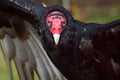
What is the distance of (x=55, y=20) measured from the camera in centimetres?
640

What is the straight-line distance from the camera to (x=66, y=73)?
6527 millimetres

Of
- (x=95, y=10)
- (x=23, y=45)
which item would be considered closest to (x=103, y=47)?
(x=23, y=45)

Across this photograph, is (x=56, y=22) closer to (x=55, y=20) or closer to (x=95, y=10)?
(x=55, y=20)

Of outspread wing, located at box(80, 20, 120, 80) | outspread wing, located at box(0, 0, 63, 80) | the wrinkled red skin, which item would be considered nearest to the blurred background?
outspread wing, located at box(0, 0, 63, 80)

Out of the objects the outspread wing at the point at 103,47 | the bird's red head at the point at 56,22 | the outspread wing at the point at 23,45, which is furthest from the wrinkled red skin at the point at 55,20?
the outspread wing at the point at 23,45

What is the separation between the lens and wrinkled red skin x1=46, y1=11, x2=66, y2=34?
20.8ft

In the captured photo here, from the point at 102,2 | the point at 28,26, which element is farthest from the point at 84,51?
the point at 102,2

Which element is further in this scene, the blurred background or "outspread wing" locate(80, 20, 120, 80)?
the blurred background

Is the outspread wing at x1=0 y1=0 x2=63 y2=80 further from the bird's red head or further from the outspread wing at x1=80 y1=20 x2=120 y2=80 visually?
the outspread wing at x1=80 y1=20 x2=120 y2=80

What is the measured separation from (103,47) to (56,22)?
450 mm

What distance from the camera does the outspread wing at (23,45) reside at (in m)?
7.22

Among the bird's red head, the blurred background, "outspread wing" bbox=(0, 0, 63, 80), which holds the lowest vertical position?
the blurred background

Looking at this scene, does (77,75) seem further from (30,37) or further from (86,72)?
(30,37)

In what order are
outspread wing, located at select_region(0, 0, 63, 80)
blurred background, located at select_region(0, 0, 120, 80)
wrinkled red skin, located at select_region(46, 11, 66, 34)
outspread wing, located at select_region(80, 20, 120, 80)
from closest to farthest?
outspread wing, located at select_region(80, 20, 120, 80)
wrinkled red skin, located at select_region(46, 11, 66, 34)
outspread wing, located at select_region(0, 0, 63, 80)
blurred background, located at select_region(0, 0, 120, 80)
